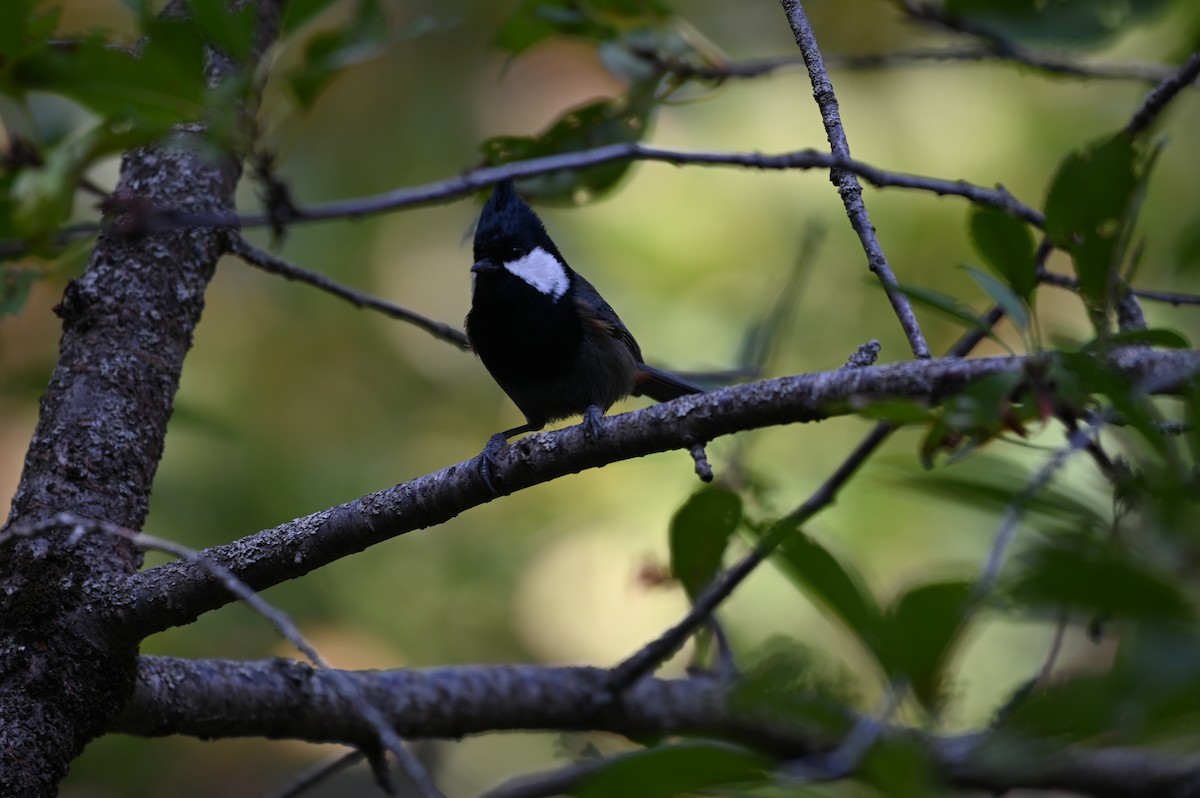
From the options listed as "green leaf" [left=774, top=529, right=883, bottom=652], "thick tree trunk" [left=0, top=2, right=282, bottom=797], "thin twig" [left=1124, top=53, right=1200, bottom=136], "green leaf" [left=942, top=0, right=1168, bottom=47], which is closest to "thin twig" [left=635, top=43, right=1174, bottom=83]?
"green leaf" [left=942, top=0, right=1168, bottom=47]

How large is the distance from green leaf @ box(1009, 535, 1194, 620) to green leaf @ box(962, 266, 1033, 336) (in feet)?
2.33

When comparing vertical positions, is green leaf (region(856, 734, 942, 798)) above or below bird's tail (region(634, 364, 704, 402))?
below

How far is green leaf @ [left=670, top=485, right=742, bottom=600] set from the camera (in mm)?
2146

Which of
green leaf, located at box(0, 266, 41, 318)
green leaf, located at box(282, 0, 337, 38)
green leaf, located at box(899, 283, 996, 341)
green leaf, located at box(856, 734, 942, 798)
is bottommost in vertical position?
green leaf, located at box(856, 734, 942, 798)

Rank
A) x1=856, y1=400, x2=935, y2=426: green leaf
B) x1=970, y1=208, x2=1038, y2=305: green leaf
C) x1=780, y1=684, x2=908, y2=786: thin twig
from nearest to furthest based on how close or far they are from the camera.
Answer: x1=780, y1=684, x2=908, y2=786: thin twig, x1=856, y1=400, x2=935, y2=426: green leaf, x1=970, y1=208, x2=1038, y2=305: green leaf

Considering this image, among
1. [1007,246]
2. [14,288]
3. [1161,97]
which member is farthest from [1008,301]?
[14,288]

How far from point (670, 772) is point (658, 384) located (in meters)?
2.79

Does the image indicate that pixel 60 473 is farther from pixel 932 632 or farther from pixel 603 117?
pixel 932 632

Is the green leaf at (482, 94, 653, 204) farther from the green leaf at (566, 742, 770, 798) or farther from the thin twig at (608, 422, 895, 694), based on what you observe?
the green leaf at (566, 742, 770, 798)

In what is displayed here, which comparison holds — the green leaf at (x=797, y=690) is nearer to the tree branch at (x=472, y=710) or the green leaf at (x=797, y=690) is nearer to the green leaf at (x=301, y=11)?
the tree branch at (x=472, y=710)

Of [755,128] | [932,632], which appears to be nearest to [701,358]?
[755,128]

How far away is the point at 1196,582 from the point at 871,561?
11.2ft

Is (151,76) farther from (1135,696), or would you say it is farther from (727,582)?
(1135,696)

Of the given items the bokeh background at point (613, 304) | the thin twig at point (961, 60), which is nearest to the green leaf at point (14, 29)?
the thin twig at point (961, 60)
